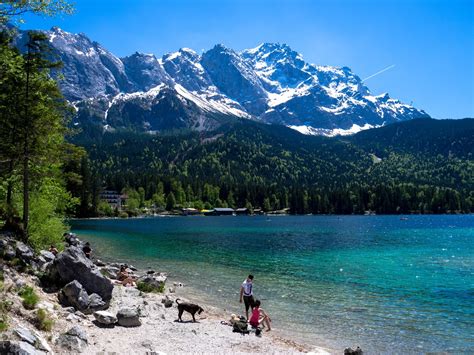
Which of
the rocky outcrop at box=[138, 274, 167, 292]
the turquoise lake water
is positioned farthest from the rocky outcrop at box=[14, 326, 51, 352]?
the rocky outcrop at box=[138, 274, 167, 292]

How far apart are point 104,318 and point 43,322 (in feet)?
12.5

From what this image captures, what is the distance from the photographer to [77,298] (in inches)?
864

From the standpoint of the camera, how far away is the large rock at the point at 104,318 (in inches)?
811

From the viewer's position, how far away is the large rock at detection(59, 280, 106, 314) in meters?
21.9

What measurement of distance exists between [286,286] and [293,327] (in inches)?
519

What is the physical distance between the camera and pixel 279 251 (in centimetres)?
6919

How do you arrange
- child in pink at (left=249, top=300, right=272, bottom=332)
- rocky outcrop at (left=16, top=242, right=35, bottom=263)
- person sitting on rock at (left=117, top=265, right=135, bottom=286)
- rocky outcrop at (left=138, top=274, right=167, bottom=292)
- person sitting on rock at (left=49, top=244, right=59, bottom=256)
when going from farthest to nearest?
person sitting on rock at (left=117, top=265, right=135, bottom=286), person sitting on rock at (left=49, top=244, right=59, bottom=256), rocky outcrop at (left=138, top=274, right=167, bottom=292), rocky outcrop at (left=16, top=242, right=35, bottom=263), child in pink at (left=249, top=300, right=272, bottom=332)

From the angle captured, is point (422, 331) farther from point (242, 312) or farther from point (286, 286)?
A: point (286, 286)

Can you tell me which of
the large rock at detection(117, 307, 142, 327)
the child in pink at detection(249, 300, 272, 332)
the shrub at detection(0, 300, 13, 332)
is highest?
the shrub at detection(0, 300, 13, 332)

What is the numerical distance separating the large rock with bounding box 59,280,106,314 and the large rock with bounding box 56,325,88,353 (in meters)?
4.66

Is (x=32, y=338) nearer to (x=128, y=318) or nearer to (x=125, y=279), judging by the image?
(x=128, y=318)

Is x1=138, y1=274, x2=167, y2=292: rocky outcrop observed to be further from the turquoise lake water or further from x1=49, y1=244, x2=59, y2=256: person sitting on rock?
x1=49, y1=244, x2=59, y2=256: person sitting on rock

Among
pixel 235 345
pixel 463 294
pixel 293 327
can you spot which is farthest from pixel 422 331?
pixel 463 294

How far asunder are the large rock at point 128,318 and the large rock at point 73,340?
406 centimetres
